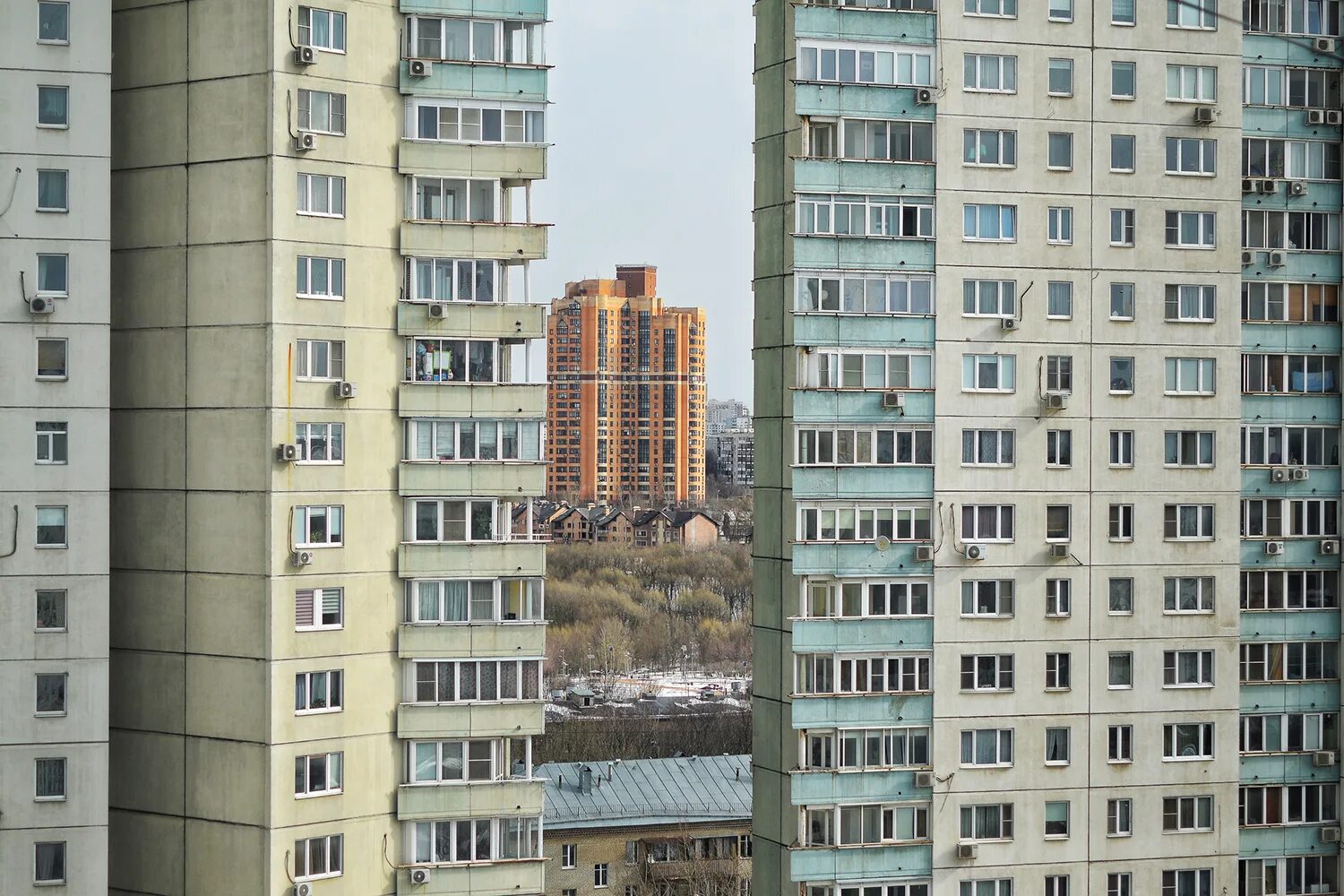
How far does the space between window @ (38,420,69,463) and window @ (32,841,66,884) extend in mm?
4574

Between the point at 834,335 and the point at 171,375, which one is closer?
the point at 171,375

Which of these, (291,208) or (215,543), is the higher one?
(291,208)

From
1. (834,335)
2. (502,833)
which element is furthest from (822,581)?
(502,833)

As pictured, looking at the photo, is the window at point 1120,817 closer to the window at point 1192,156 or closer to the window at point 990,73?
the window at point 1192,156

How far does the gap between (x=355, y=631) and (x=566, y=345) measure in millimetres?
80172

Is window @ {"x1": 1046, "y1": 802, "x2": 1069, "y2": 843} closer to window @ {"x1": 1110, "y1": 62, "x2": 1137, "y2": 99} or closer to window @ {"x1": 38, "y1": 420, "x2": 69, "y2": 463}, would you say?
window @ {"x1": 1110, "y1": 62, "x2": 1137, "y2": 99}

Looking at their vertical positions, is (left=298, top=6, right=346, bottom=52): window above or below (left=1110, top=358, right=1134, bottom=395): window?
above

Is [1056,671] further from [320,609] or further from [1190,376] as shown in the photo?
[320,609]

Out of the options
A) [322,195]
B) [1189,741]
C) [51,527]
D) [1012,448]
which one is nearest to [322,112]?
[322,195]

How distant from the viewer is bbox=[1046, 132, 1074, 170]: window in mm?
23000

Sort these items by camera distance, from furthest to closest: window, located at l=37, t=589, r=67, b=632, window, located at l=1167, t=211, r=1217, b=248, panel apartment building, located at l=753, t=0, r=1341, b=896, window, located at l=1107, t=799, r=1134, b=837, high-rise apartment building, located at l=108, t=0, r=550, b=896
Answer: window, located at l=1167, t=211, r=1217, b=248 → window, located at l=1107, t=799, r=1134, b=837 → panel apartment building, located at l=753, t=0, r=1341, b=896 → high-rise apartment building, located at l=108, t=0, r=550, b=896 → window, located at l=37, t=589, r=67, b=632

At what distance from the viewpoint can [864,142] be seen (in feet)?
74.5

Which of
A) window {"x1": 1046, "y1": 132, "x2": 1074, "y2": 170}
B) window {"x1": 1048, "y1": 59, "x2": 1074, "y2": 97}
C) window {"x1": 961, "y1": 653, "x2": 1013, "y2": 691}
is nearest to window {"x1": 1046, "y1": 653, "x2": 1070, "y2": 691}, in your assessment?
window {"x1": 961, "y1": 653, "x2": 1013, "y2": 691}

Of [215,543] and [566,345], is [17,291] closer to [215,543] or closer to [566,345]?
[215,543]
